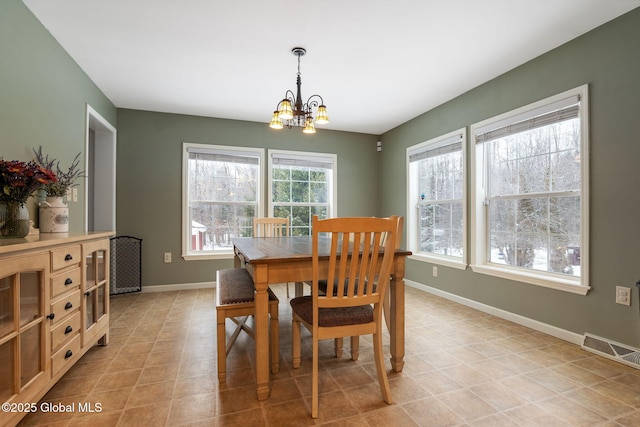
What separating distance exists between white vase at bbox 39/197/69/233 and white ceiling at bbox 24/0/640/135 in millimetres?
1326

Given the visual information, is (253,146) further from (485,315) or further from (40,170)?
(485,315)

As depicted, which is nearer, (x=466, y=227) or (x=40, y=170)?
(x=40, y=170)

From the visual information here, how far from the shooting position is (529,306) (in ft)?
8.81

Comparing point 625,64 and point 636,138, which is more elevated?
point 625,64

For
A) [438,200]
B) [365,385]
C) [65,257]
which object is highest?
[438,200]

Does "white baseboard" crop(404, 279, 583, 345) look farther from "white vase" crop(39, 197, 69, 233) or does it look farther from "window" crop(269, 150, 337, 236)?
"white vase" crop(39, 197, 69, 233)

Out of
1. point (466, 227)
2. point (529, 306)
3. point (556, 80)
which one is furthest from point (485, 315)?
point (556, 80)

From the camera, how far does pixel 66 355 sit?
1.71 metres

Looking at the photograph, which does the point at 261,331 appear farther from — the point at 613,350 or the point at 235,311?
the point at 613,350

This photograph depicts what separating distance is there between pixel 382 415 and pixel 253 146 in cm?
373

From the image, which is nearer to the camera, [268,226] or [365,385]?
[365,385]

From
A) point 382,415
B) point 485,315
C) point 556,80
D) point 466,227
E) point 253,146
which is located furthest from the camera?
point 253,146

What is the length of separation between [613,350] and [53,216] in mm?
3977

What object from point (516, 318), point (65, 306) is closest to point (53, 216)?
point (65, 306)
